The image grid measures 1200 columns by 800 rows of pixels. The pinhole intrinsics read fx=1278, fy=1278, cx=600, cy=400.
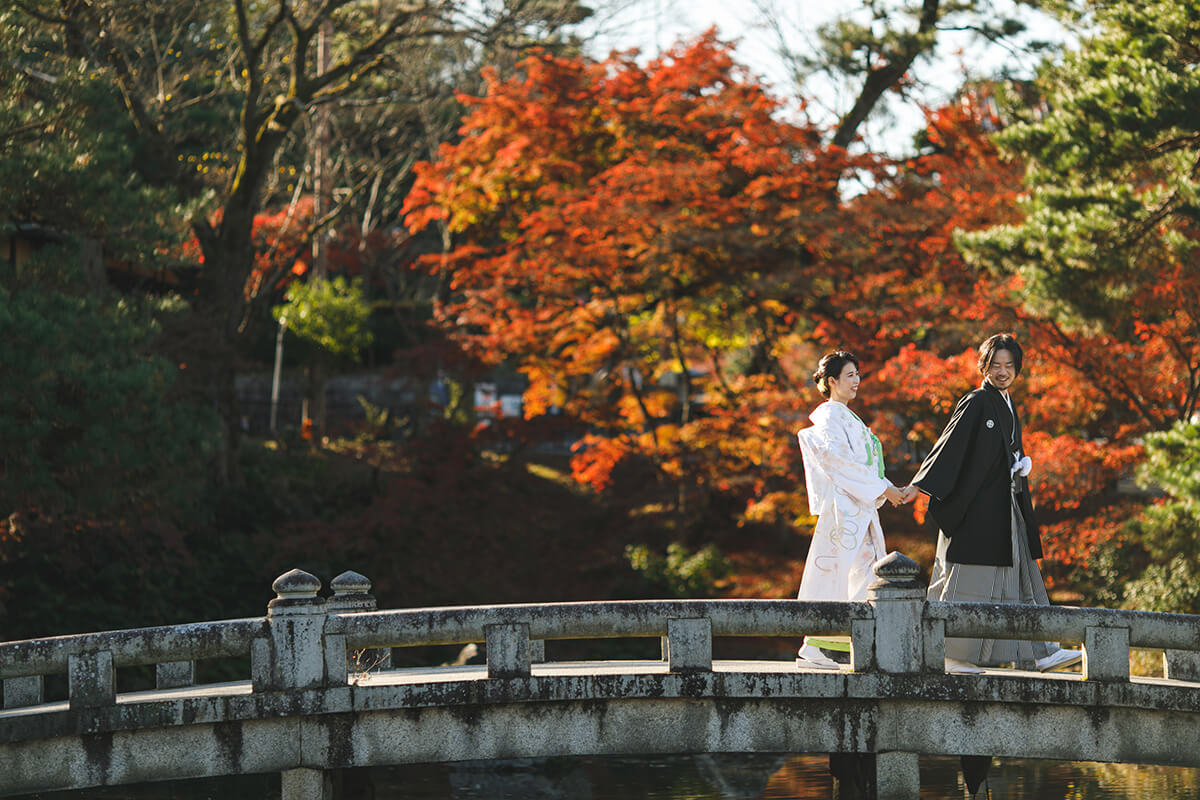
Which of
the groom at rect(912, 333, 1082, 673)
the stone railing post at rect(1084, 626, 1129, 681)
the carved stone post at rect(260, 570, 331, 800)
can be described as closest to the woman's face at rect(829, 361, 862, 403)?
the groom at rect(912, 333, 1082, 673)

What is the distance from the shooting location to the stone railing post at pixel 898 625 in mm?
7480

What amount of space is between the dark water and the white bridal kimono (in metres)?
3.51

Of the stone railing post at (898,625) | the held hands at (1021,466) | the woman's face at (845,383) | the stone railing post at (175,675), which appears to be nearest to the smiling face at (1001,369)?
the held hands at (1021,466)

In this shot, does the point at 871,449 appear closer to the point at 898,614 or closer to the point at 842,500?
the point at 842,500

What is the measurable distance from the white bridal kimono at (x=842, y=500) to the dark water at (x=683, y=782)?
351 centimetres

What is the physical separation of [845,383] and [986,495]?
1.09m

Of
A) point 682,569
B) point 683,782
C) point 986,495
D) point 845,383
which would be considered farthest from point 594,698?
point 682,569

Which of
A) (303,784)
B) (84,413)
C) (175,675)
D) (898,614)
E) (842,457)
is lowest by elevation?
(303,784)

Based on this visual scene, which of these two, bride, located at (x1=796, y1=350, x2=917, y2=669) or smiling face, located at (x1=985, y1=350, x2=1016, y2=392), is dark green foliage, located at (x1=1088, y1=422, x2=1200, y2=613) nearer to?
smiling face, located at (x1=985, y1=350, x2=1016, y2=392)

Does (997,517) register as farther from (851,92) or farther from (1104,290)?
(851,92)

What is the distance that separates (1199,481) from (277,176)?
1509 cm

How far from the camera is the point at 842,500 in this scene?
8000mm

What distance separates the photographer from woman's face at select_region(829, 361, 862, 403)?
7.81m

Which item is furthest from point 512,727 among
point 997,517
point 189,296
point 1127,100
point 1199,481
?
point 189,296
